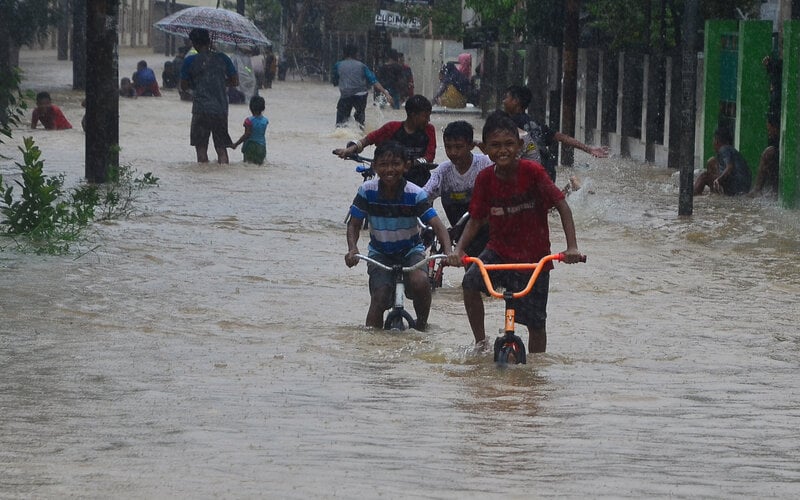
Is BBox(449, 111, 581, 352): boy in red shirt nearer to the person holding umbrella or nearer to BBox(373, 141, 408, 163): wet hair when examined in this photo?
BBox(373, 141, 408, 163): wet hair

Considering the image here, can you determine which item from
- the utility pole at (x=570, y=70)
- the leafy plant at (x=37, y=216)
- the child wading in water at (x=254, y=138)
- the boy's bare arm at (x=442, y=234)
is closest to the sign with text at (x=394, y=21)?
the utility pole at (x=570, y=70)

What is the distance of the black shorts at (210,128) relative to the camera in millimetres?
19797

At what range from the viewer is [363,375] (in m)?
7.57

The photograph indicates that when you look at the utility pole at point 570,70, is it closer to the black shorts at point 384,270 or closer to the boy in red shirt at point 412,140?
the boy in red shirt at point 412,140

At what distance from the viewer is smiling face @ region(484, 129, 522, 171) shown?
760 centimetres

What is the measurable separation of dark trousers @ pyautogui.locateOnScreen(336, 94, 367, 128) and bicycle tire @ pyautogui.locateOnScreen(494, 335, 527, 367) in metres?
20.2

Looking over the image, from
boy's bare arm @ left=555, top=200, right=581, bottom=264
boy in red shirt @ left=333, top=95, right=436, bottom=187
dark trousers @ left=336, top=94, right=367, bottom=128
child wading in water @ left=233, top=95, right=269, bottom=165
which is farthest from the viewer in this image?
dark trousers @ left=336, top=94, right=367, bottom=128

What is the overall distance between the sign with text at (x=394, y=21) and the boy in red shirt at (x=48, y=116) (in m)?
28.2

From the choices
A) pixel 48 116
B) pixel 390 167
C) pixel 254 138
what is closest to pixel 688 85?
pixel 390 167

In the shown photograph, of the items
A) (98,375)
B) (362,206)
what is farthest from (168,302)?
(98,375)

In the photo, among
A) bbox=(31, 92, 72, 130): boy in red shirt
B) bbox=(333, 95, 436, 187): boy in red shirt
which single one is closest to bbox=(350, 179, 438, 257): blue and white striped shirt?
bbox=(333, 95, 436, 187): boy in red shirt

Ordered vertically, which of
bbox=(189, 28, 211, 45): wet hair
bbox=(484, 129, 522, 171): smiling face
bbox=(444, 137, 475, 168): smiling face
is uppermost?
bbox=(189, 28, 211, 45): wet hair

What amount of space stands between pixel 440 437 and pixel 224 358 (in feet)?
7.38

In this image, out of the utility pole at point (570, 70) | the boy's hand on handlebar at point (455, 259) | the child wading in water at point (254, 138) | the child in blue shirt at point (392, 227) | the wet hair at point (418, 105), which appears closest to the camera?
the boy's hand on handlebar at point (455, 259)
